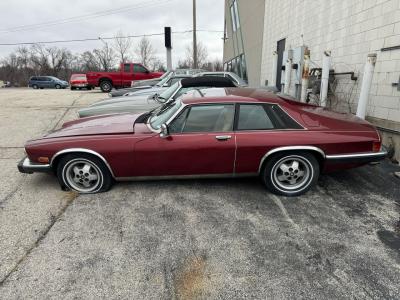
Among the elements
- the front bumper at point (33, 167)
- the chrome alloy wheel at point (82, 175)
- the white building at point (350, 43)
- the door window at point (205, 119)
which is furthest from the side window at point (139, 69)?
the door window at point (205, 119)

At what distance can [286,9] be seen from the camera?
1081 centimetres

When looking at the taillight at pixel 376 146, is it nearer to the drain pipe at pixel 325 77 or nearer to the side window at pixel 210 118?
the side window at pixel 210 118

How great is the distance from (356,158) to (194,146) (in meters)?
2.05

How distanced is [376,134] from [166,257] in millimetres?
3006

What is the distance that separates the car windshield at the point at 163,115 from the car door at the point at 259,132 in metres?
0.85

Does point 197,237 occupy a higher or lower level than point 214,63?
lower

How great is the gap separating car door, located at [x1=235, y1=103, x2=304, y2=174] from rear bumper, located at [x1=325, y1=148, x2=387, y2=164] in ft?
1.73

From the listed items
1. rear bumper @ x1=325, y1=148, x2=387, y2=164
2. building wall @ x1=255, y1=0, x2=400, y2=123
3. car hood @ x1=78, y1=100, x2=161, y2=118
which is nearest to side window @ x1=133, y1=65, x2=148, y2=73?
building wall @ x1=255, y1=0, x2=400, y2=123

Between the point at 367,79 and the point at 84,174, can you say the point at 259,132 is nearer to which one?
the point at 84,174

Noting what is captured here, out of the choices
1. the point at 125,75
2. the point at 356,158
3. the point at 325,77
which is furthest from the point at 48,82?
the point at 356,158

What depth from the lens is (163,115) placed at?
3.90 metres

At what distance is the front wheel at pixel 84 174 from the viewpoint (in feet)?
11.9

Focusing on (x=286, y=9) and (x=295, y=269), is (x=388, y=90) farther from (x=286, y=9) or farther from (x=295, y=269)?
(x=286, y=9)

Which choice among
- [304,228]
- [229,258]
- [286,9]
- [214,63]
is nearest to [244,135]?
[304,228]
